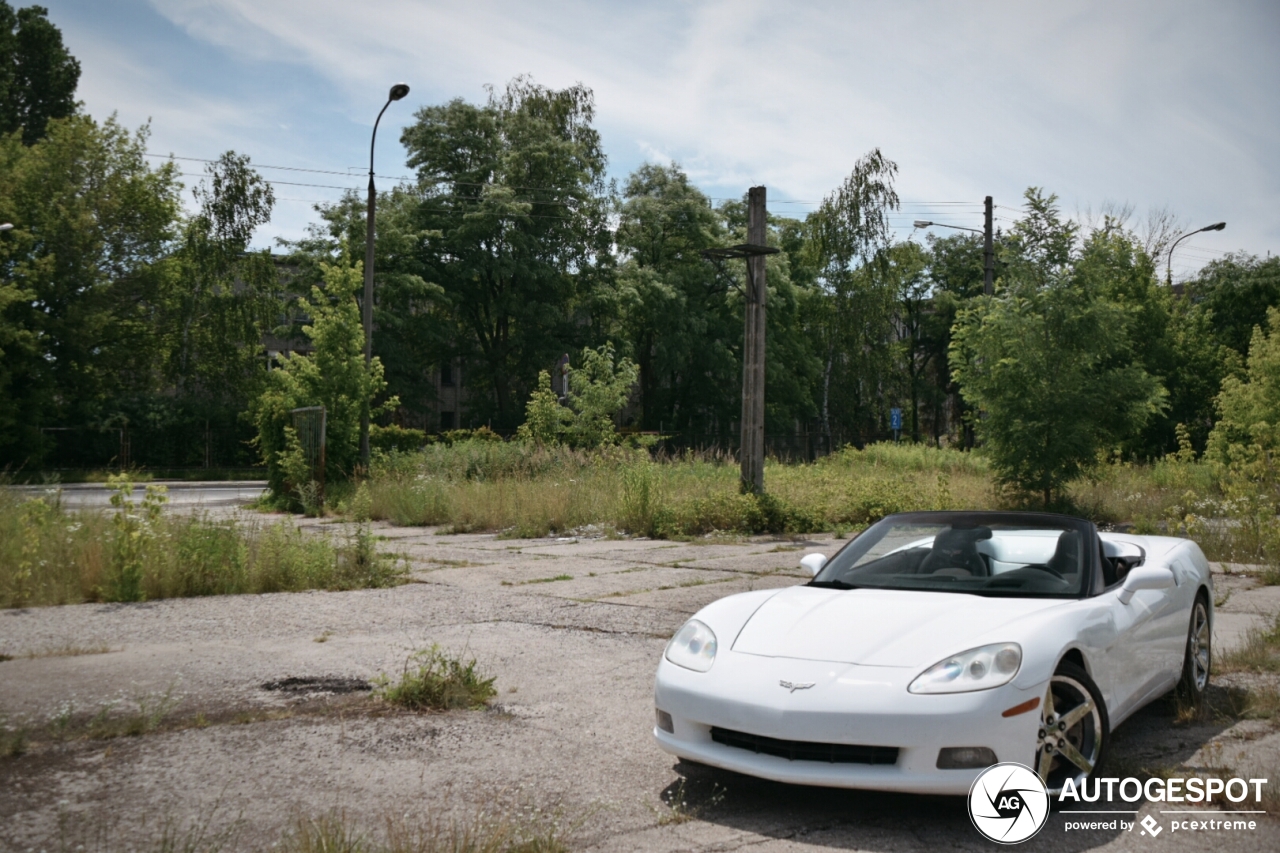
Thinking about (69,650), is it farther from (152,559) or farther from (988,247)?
(988,247)

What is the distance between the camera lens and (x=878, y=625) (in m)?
4.65

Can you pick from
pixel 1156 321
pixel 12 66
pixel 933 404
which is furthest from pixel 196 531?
pixel 933 404

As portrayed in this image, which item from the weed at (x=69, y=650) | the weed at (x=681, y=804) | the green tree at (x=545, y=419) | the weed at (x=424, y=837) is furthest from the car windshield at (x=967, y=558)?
the green tree at (x=545, y=419)

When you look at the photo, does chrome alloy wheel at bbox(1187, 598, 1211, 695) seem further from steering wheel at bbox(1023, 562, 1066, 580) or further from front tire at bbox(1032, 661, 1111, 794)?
front tire at bbox(1032, 661, 1111, 794)

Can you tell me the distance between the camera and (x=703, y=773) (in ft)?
15.7

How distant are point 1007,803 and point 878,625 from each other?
2.98 feet

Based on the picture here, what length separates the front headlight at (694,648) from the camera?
4621mm

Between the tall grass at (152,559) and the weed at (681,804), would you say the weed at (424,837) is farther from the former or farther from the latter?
the tall grass at (152,559)

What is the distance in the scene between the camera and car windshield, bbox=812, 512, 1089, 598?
5203mm

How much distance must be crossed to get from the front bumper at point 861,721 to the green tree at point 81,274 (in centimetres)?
3798

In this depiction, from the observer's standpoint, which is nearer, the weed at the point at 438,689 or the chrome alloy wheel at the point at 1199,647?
the weed at the point at 438,689

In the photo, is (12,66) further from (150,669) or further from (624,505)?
(150,669)

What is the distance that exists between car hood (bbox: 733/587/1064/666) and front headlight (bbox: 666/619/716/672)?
14cm

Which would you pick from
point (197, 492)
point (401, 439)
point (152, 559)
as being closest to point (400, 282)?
point (401, 439)
